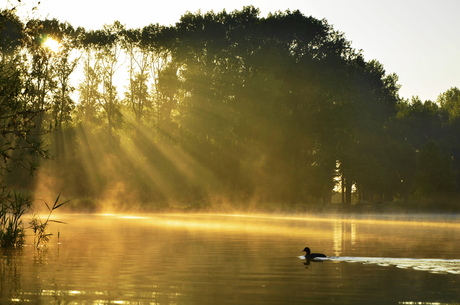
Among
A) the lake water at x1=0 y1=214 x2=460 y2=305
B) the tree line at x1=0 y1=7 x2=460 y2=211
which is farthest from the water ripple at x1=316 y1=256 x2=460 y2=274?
the tree line at x1=0 y1=7 x2=460 y2=211

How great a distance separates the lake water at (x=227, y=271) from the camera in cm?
1781

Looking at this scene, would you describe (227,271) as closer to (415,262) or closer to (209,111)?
(415,262)

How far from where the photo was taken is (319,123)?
9694 centimetres

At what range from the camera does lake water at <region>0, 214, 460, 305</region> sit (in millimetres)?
17812

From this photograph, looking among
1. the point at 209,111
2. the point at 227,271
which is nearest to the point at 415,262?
the point at 227,271

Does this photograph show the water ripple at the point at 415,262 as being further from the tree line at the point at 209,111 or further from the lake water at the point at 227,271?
the tree line at the point at 209,111

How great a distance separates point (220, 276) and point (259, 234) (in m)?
20.9

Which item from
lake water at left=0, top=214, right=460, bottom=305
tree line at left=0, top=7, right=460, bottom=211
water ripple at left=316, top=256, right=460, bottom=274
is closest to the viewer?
lake water at left=0, top=214, right=460, bottom=305

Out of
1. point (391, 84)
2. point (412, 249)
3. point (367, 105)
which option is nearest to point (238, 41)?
point (367, 105)

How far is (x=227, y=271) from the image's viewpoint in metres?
23.3

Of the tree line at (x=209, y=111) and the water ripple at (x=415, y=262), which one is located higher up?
the tree line at (x=209, y=111)

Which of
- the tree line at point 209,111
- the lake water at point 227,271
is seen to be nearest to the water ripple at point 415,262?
the lake water at point 227,271

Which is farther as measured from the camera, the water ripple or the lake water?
the water ripple

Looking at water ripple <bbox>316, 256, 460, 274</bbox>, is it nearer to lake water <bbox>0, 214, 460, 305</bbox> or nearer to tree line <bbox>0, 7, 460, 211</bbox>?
lake water <bbox>0, 214, 460, 305</bbox>
